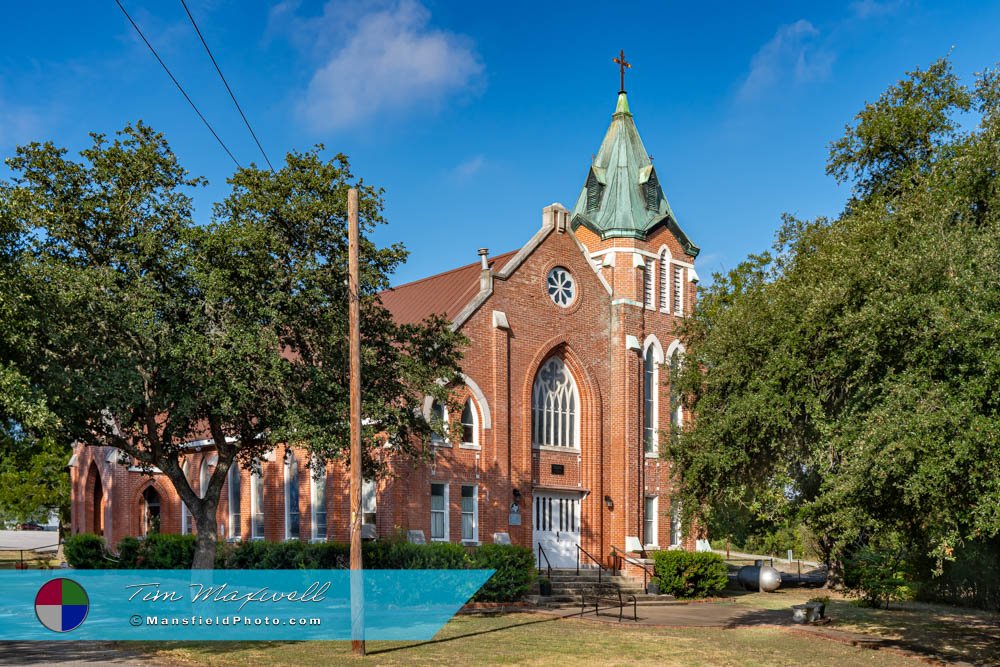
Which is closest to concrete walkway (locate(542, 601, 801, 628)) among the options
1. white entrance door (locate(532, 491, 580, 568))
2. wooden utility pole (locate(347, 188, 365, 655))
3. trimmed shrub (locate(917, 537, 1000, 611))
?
white entrance door (locate(532, 491, 580, 568))

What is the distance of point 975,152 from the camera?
15.5 metres

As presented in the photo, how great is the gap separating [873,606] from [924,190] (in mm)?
14345

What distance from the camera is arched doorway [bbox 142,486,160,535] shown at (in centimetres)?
4034

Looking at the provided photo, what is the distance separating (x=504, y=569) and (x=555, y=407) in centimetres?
741

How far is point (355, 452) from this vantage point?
16688mm

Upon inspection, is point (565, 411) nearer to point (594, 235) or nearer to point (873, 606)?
point (594, 235)

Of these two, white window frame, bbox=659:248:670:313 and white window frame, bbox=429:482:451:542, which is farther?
white window frame, bbox=659:248:670:313

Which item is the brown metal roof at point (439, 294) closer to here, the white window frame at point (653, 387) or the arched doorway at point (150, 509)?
the white window frame at point (653, 387)

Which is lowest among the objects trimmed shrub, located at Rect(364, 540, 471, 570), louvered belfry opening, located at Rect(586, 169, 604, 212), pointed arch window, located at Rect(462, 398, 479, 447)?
trimmed shrub, located at Rect(364, 540, 471, 570)

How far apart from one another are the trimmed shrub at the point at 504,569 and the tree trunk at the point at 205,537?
22.8 feet

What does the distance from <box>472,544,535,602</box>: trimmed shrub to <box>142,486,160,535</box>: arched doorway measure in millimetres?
20319

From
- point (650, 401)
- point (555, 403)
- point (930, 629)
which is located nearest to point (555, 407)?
point (555, 403)

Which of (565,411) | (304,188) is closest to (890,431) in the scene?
(304,188)

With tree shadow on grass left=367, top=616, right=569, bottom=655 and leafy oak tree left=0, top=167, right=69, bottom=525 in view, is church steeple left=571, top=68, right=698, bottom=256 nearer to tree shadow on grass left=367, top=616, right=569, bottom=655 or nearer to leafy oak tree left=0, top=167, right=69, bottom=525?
tree shadow on grass left=367, top=616, right=569, bottom=655
